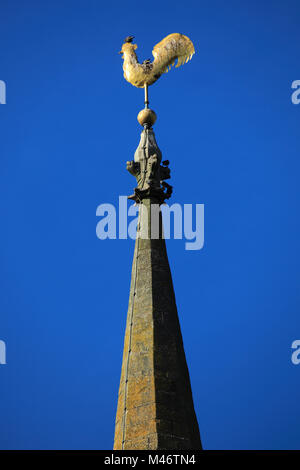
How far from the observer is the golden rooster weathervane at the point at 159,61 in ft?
56.8

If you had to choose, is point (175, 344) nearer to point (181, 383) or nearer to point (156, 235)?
point (181, 383)

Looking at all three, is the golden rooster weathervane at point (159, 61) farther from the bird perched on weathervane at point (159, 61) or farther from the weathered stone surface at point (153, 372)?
the weathered stone surface at point (153, 372)

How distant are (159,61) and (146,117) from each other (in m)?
1.33

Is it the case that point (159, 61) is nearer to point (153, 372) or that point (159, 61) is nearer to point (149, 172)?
point (149, 172)

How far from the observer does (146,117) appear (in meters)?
17.0

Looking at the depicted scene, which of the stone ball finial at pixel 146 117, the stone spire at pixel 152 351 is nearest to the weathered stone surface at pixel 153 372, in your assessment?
the stone spire at pixel 152 351

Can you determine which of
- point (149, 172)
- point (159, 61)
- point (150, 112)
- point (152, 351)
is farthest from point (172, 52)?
point (152, 351)

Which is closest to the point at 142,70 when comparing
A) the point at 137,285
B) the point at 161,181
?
the point at 161,181

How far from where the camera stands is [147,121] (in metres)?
17.0

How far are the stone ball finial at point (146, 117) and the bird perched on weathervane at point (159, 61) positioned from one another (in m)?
0.33

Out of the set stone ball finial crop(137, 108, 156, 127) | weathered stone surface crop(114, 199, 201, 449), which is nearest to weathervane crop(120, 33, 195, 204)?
stone ball finial crop(137, 108, 156, 127)

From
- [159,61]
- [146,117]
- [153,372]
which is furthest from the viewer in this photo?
[159,61]

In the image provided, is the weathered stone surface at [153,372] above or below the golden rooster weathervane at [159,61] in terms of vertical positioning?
below

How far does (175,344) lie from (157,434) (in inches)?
73.0
